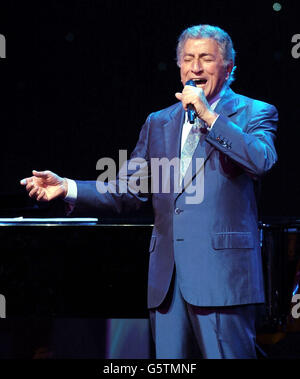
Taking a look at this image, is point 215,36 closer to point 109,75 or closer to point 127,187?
point 127,187

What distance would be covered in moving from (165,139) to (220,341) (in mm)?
681

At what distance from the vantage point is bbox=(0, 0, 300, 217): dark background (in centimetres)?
374

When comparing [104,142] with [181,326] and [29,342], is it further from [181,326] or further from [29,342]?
[181,326]

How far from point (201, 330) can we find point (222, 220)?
0.35 metres

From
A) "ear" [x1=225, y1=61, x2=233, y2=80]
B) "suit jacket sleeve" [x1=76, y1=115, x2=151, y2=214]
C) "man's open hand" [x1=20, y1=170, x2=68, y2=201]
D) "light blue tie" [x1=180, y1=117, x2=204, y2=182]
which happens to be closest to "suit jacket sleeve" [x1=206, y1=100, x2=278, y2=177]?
"light blue tie" [x1=180, y1=117, x2=204, y2=182]

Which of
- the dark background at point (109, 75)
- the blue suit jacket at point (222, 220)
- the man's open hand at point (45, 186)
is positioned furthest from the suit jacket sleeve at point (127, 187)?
the dark background at point (109, 75)

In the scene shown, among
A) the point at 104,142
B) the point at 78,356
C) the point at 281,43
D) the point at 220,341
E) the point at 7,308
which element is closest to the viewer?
the point at 220,341

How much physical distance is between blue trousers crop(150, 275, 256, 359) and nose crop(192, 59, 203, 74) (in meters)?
0.68

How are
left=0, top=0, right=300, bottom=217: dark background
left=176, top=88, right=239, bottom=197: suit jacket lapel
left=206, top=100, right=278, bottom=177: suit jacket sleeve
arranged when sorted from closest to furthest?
left=206, top=100, right=278, bottom=177: suit jacket sleeve
left=176, top=88, right=239, bottom=197: suit jacket lapel
left=0, top=0, right=300, bottom=217: dark background

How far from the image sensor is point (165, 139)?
2.01m

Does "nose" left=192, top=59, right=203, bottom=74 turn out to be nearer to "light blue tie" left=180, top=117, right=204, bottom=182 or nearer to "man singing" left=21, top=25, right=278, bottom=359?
"man singing" left=21, top=25, right=278, bottom=359

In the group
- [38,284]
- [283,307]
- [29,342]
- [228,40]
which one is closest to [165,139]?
[228,40]

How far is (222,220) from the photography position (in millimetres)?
1854

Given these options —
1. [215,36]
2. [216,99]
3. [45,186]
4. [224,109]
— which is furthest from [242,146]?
[45,186]
